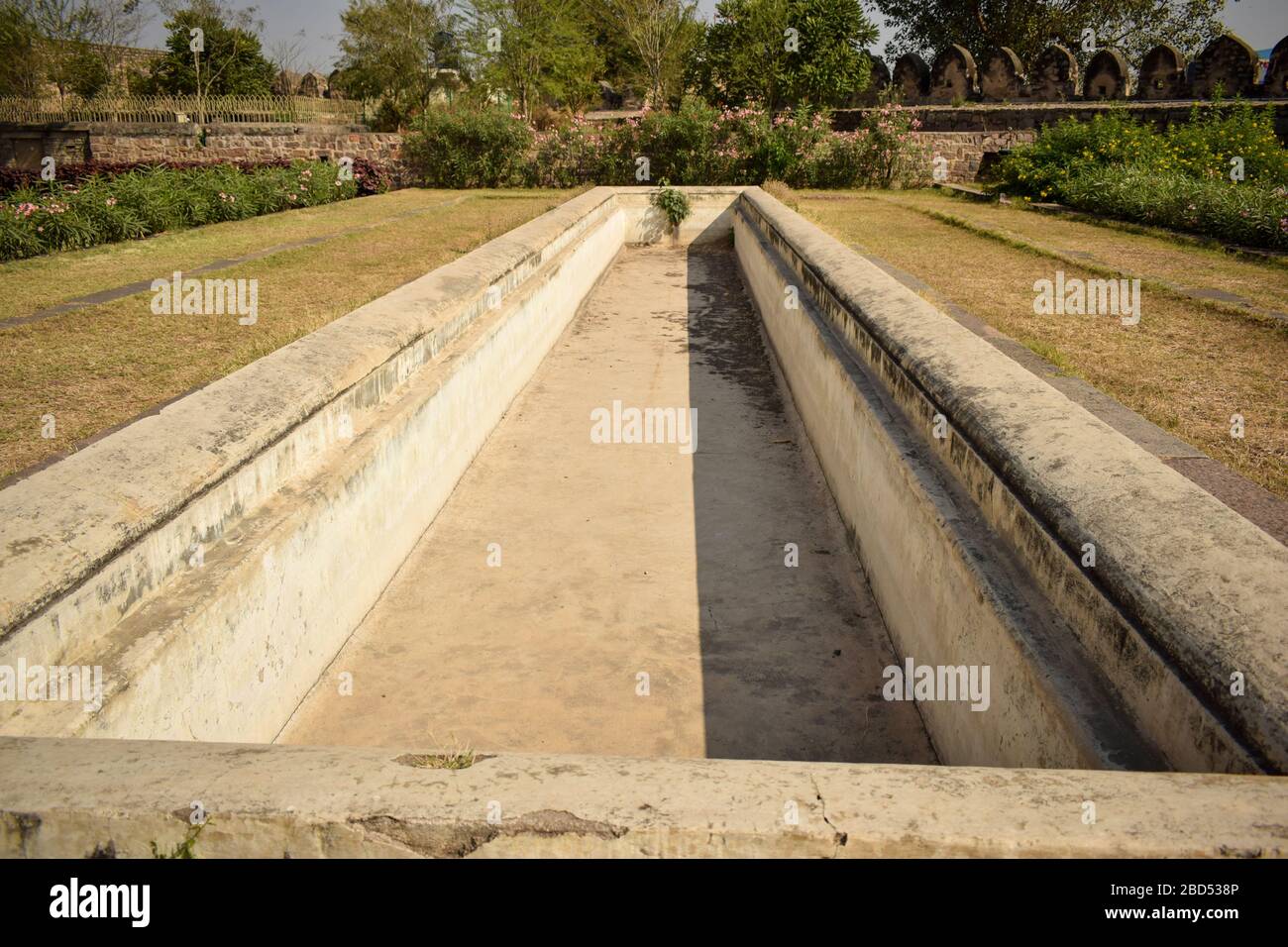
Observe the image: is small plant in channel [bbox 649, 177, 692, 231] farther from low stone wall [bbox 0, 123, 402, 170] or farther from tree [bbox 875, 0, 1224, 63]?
tree [bbox 875, 0, 1224, 63]

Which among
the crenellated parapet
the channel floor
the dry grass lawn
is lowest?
the channel floor

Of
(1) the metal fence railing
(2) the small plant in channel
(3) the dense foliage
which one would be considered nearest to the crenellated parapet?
(3) the dense foliage

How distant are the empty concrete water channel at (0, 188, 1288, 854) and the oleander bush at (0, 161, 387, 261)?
253 inches

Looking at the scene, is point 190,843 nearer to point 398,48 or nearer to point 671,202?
point 671,202

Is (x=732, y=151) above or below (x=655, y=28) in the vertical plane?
below

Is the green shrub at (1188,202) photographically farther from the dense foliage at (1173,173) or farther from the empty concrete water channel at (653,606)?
the empty concrete water channel at (653,606)

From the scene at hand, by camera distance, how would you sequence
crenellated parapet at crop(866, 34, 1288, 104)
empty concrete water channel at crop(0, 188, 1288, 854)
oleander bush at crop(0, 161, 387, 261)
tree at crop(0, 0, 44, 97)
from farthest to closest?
1. tree at crop(0, 0, 44, 97)
2. crenellated parapet at crop(866, 34, 1288, 104)
3. oleander bush at crop(0, 161, 387, 261)
4. empty concrete water channel at crop(0, 188, 1288, 854)

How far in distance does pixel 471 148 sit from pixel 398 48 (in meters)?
14.3

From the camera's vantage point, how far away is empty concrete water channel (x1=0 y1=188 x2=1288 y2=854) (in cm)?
141

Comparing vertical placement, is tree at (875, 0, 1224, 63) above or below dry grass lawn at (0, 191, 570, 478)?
above

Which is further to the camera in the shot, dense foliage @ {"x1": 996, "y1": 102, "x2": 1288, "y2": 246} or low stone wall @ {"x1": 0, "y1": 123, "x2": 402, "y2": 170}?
low stone wall @ {"x1": 0, "y1": 123, "x2": 402, "y2": 170}

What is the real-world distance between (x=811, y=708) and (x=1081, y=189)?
12591 millimetres

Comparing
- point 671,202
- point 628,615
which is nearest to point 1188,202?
point 671,202

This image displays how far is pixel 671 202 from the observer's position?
14.0 m
